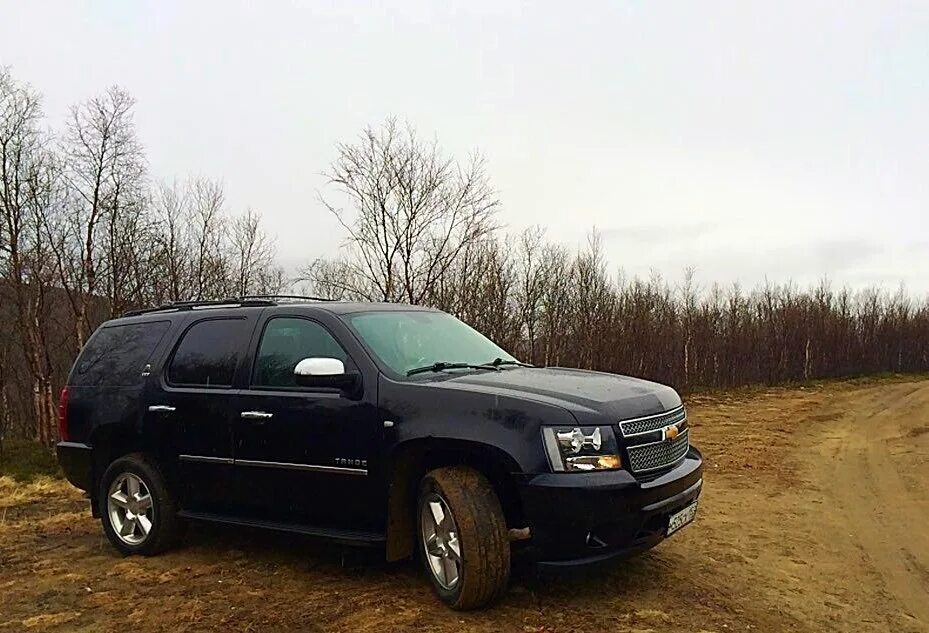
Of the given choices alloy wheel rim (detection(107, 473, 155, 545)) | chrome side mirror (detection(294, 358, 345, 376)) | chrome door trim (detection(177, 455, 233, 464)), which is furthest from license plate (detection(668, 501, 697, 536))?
alloy wheel rim (detection(107, 473, 155, 545))

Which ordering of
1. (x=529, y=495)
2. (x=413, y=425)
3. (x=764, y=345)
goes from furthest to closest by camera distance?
(x=764, y=345) < (x=413, y=425) < (x=529, y=495)

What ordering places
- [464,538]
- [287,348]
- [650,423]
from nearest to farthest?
[464,538]
[650,423]
[287,348]

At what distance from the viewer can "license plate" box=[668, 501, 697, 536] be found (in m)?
3.97

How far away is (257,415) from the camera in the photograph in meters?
4.56

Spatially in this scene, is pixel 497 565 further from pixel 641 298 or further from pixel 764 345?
pixel 764 345

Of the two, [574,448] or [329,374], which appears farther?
[329,374]

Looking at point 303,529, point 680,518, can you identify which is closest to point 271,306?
point 303,529

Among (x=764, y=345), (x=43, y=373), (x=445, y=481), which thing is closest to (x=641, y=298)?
(x=764, y=345)

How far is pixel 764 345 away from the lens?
1169 inches

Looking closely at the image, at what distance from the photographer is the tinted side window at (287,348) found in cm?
457

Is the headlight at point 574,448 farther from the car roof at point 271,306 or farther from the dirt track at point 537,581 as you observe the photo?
the car roof at point 271,306

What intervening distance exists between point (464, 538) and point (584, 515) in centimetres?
65

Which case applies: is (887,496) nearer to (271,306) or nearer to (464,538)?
(464,538)

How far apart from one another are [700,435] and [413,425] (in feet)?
31.7
